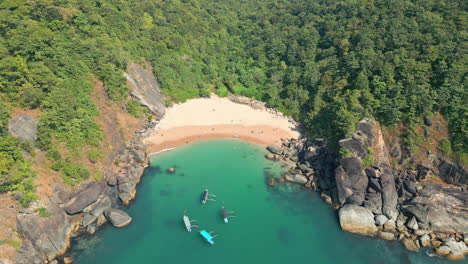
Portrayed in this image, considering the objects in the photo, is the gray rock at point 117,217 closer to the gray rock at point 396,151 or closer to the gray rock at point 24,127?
the gray rock at point 24,127

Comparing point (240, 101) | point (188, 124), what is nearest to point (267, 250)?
point (188, 124)

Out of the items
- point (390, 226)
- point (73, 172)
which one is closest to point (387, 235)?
point (390, 226)

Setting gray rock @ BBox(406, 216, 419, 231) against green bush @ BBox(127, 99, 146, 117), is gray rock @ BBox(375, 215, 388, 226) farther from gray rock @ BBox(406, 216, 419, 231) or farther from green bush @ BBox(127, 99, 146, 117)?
green bush @ BBox(127, 99, 146, 117)

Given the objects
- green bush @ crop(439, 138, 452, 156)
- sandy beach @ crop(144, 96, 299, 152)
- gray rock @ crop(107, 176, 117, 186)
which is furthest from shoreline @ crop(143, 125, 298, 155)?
green bush @ crop(439, 138, 452, 156)

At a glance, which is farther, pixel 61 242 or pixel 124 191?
pixel 124 191

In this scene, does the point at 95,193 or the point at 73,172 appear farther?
the point at 95,193

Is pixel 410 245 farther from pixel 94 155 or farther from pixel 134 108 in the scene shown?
pixel 134 108

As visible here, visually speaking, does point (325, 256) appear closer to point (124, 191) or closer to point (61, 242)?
point (124, 191)

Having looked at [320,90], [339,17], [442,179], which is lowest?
[442,179]
